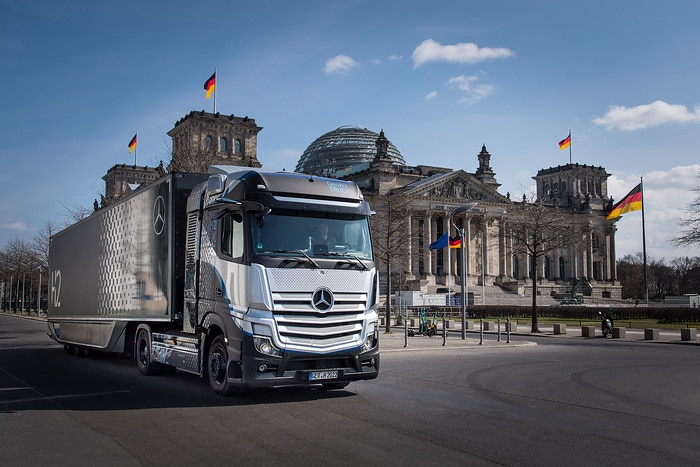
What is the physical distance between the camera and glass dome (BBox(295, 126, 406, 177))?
392ft

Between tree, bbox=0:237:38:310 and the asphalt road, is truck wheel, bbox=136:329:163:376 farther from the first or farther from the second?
tree, bbox=0:237:38:310

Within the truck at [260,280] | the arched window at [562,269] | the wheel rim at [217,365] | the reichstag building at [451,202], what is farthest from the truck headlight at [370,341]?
the arched window at [562,269]

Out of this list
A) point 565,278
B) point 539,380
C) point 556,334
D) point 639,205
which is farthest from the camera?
point 565,278

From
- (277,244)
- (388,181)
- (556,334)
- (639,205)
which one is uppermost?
(388,181)

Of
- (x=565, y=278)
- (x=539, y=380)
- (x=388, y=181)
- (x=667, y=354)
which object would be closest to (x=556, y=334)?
(x=667, y=354)

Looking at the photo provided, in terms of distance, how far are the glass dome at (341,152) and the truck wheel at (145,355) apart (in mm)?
99364

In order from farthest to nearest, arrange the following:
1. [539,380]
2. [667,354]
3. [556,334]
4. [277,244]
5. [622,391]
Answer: [556,334] → [667,354] → [539,380] → [622,391] → [277,244]

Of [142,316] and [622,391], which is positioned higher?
[142,316]

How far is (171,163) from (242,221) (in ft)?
105

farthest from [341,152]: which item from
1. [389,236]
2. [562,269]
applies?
[389,236]

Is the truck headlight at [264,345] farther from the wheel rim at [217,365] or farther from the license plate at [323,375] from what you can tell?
the wheel rim at [217,365]

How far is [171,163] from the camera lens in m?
42.2

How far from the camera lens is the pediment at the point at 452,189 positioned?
10094 cm

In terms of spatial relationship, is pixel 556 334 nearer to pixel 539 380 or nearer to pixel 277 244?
pixel 539 380
